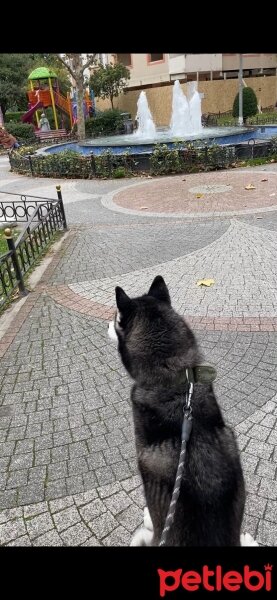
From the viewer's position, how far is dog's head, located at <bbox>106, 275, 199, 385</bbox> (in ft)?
7.72

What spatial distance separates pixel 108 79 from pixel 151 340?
41.9m

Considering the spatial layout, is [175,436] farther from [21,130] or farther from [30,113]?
[21,130]

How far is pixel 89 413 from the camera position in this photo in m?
4.20

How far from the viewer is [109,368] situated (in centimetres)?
497

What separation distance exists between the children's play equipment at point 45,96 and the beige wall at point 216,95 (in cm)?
893

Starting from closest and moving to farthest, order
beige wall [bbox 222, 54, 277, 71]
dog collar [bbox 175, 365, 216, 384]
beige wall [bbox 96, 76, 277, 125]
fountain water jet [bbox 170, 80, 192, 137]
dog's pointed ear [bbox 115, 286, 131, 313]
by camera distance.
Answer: dog collar [bbox 175, 365, 216, 384], dog's pointed ear [bbox 115, 286, 131, 313], fountain water jet [bbox 170, 80, 192, 137], beige wall [bbox 96, 76, 277, 125], beige wall [bbox 222, 54, 277, 71]

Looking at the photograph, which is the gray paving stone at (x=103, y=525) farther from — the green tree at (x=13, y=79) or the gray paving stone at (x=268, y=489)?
the green tree at (x=13, y=79)

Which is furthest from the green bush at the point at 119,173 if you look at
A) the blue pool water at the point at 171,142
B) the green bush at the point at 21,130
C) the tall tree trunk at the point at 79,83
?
the green bush at the point at 21,130

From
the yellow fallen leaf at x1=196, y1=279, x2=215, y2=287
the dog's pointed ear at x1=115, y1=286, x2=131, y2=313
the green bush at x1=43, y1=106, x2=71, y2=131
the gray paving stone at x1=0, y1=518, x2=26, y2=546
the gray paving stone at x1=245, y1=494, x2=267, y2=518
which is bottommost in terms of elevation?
the gray paving stone at x1=0, y1=518, x2=26, y2=546

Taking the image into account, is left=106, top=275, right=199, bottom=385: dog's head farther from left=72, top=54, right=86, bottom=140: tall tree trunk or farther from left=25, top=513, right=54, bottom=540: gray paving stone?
left=72, top=54, right=86, bottom=140: tall tree trunk

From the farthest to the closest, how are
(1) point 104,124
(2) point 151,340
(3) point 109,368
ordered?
(1) point 104,124 < (3) point 109,368 < (2) point 151,340

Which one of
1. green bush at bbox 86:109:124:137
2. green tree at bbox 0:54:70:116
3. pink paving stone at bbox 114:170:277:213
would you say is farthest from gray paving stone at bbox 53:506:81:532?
green tree at bbox 0:54:70:116

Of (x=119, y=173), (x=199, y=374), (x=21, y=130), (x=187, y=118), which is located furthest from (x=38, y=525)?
(x=21, y=130)

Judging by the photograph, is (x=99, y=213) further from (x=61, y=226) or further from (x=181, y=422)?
(x=181, y=422)
